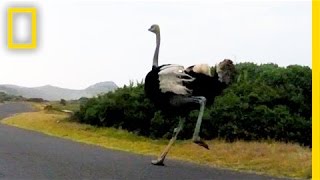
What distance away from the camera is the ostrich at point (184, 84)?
12.8m

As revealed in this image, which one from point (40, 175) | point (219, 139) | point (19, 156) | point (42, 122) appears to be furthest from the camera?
point (42, 122)

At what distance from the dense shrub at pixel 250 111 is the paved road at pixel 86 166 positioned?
2.79 m

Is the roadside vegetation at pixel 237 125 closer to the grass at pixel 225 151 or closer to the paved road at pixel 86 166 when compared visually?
the grass at pixel 225 151

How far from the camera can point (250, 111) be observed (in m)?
18.5

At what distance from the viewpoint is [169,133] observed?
65.3 ft

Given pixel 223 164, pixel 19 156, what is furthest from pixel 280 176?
pixel 19 156

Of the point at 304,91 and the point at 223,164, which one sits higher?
the point at 304,91

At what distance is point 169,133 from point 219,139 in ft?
6.89

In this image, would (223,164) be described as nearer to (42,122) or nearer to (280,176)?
(280,176)

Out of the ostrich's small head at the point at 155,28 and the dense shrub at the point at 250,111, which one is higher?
the ostrich's small head at the point at 155,28

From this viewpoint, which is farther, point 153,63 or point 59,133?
point 59,133

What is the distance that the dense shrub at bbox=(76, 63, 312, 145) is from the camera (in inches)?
709

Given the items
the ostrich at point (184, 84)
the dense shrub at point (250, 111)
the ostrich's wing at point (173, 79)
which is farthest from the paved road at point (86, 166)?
the dense shrub at point (250, 111)

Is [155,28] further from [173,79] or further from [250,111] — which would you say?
[250,111]
